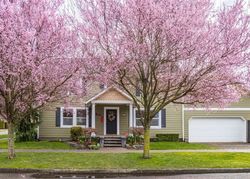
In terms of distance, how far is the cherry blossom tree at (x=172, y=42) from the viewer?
49.7 ft

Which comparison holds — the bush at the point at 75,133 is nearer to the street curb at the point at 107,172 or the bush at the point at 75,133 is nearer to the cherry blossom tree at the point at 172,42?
the cherry blossom tree at the point at 172,42

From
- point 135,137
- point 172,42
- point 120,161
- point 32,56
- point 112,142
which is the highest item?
point 172,42

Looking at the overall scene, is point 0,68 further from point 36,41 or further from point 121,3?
point 121,3

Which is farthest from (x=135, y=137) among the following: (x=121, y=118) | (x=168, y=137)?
(x=168, y=137)

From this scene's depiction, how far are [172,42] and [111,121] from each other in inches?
554

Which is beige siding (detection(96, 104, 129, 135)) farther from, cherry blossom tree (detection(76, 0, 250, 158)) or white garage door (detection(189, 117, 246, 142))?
cherry blossom tree (detection(76, 0, 250, 158))

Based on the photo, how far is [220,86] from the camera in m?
16.3

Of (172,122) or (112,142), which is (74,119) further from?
(172,122)

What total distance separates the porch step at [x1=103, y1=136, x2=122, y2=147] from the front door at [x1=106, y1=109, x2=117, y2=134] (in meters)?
2.52

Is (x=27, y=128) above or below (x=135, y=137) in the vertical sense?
above

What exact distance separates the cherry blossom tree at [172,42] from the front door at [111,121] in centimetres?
1192

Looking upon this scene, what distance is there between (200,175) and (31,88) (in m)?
7.77

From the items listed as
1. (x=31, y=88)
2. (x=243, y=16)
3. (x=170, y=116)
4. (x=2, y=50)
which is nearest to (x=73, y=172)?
(x=31, y=88)

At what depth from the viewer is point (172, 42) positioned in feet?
50.5
